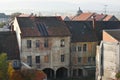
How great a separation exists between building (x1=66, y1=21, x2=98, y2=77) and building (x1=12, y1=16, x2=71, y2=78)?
1152mm

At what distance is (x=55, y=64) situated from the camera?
57.4 meters

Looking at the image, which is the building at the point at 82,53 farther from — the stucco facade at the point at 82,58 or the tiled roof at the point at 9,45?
the tiled roof at the point at 9,45

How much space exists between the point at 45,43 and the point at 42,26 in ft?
9.19

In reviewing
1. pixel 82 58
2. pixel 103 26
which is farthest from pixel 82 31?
pixel 82 58

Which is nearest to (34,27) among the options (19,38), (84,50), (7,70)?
(19,38)

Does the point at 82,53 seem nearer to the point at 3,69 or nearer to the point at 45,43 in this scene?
the point at 45,43

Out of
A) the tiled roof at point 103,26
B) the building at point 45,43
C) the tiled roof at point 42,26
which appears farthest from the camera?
the tiled roof at point 103,26

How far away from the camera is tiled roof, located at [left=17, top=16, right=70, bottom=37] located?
55906mm

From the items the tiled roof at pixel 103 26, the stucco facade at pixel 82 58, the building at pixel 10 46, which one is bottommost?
the stucco facade at pixel 82 58

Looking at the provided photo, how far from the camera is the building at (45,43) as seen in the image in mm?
55562

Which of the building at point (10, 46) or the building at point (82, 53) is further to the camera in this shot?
the building at point (82, 53)

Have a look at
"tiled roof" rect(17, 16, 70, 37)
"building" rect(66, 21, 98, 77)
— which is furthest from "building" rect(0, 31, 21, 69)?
"building" rect(66, 21, 98, 77)

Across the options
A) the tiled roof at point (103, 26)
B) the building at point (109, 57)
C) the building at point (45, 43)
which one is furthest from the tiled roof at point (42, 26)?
the building at point (109, 57)

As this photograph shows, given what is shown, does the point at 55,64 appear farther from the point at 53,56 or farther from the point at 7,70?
the point at 7,70
